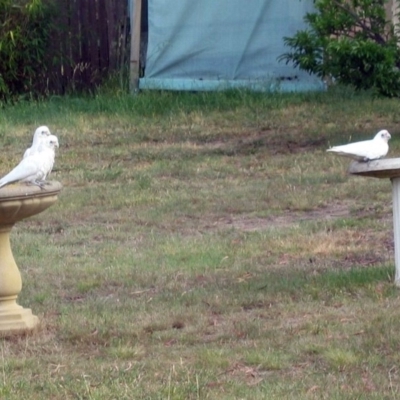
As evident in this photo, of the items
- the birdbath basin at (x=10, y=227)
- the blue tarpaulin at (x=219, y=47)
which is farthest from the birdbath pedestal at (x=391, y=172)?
the blue tarpaulin at (x=219, y=47)

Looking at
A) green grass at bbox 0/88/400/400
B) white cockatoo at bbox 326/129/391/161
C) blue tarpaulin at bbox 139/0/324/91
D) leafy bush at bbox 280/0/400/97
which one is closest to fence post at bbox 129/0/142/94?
blue tarpaulin at bbox 139/0/324/91

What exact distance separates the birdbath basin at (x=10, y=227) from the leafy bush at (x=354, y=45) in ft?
16.6

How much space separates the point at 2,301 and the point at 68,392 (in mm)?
1228

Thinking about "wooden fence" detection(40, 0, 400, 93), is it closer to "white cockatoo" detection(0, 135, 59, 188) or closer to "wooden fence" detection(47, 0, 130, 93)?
"wooden fence" detection(47, 0, 130, 93)

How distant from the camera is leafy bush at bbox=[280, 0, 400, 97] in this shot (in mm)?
10625

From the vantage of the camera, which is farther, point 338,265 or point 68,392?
point 338,265

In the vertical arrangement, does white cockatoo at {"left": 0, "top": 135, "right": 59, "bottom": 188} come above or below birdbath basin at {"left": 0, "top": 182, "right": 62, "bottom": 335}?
above

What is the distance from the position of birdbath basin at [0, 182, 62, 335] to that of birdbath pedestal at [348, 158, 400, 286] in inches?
70.4

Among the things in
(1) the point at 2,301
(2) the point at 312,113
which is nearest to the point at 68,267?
(1) the point at 2,301

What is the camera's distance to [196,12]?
47.9ft

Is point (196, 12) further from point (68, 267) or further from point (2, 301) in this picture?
point (2, 301)

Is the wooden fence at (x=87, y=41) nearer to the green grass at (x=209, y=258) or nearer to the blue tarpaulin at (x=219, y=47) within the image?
the blue tarpaulin at (x=219, y=47)

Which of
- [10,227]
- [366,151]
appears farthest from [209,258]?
[10,227]

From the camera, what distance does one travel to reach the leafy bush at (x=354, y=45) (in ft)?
34.9
